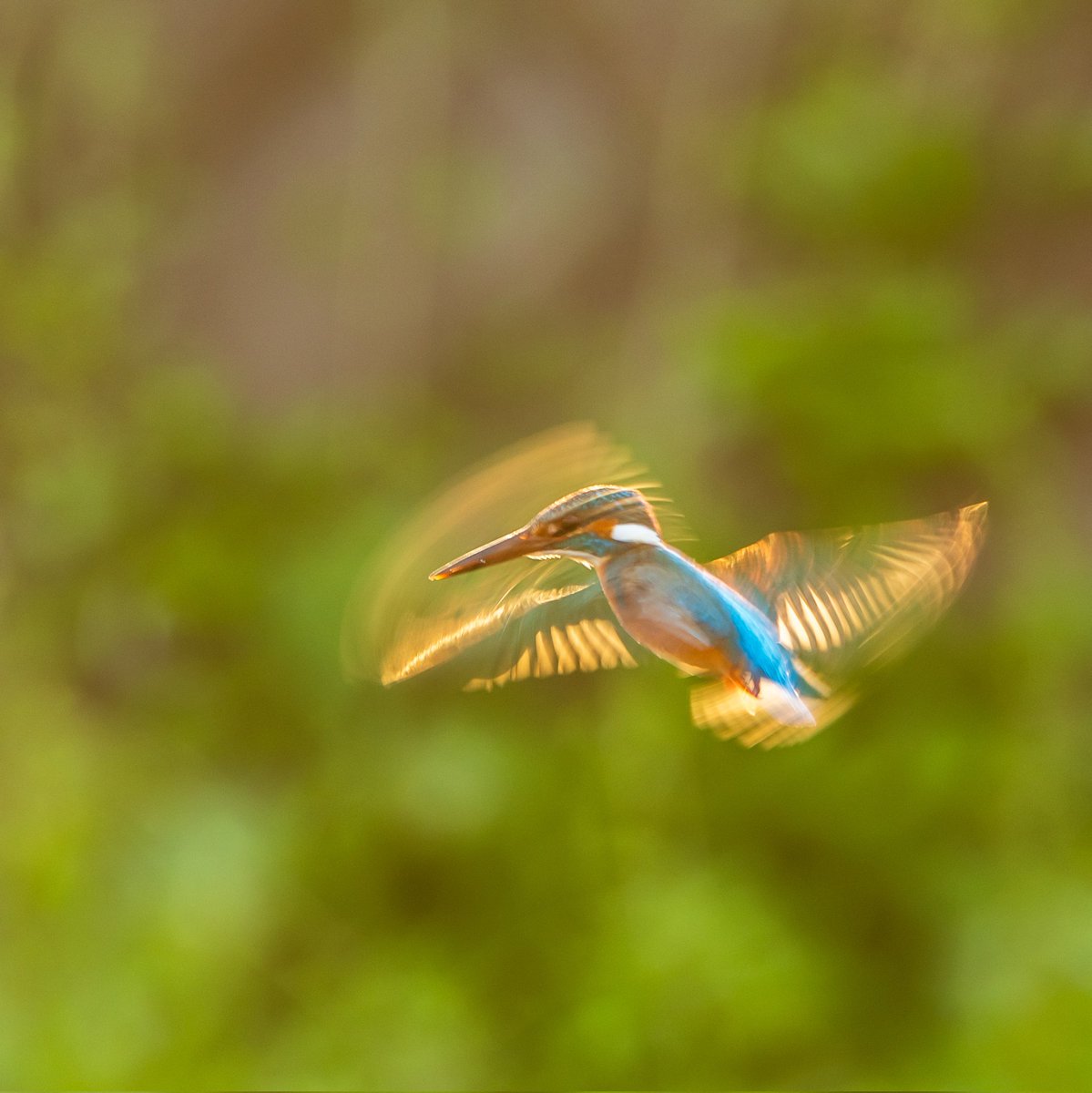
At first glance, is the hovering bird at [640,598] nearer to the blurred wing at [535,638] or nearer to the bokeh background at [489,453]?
the blurred wing at [535,638]

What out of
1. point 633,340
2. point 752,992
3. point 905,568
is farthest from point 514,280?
point 905,568

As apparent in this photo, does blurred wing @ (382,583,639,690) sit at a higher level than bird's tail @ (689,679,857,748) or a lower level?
higher

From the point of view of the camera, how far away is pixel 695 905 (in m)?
1.04

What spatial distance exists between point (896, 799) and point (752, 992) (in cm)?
23

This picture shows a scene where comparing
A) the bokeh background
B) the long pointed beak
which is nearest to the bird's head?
the long pointed beak

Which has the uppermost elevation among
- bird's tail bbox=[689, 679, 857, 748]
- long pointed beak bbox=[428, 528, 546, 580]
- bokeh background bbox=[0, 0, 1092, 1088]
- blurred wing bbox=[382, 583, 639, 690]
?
bokeh background bbox=[0, 0, 1092, 1088]

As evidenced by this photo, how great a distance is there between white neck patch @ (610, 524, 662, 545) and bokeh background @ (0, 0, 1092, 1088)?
79cm

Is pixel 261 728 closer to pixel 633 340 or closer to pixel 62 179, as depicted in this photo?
pixel 633 340

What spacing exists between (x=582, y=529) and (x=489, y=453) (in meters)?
1.21

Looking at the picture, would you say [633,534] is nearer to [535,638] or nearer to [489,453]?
[535,638]

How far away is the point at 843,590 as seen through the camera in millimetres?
215

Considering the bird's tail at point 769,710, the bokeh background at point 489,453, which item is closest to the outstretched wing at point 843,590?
the bird's tail at point 769,710

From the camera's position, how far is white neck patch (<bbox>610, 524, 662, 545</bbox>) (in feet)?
0.67

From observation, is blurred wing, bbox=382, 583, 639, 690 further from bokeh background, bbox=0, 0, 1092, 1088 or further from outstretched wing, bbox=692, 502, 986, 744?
bokeh background, bbox=0, 0, 1092, 1088
